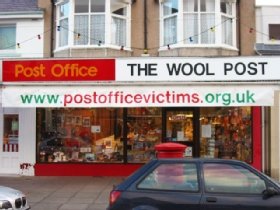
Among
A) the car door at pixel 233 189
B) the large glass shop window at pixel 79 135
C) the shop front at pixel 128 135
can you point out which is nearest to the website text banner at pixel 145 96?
the shop front at pixel 128 135

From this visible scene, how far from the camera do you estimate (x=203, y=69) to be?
46.8ft

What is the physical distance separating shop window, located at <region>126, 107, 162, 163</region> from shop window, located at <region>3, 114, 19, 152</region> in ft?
12.2

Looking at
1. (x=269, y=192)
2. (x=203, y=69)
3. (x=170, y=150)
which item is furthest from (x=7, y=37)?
(x=269, y=192)

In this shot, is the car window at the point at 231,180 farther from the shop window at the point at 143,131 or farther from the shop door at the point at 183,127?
the shop window at the point at 143,131

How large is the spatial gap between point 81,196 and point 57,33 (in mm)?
6346

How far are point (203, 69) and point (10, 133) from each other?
7142mm

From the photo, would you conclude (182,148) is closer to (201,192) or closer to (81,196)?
(201,192)

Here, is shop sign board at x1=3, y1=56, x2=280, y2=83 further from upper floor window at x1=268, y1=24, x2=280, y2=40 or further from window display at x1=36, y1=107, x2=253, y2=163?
upper floor window at x1=268, y1=24, x2=280, y2=40

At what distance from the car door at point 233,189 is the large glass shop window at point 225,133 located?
9194 mm

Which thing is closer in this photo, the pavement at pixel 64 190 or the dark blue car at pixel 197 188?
the dark blue car at pixel 197 188

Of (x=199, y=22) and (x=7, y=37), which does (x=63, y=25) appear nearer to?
(x=7, y=37)

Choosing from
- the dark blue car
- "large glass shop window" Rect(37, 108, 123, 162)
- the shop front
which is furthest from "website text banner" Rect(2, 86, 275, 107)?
the dark blue car

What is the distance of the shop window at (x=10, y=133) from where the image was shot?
17516mm

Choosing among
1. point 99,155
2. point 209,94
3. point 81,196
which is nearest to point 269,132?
point 209,94
